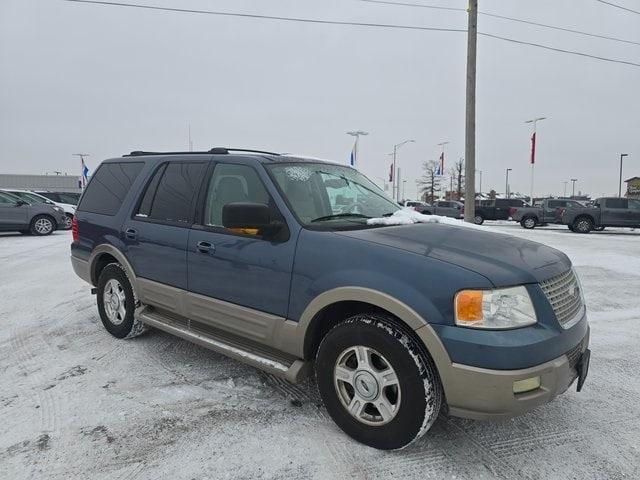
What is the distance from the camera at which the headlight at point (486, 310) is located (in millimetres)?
2459

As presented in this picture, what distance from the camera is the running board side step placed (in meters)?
3.13

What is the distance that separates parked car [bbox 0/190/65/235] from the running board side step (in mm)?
14884

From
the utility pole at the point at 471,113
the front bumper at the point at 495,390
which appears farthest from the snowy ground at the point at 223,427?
the utility pole at the point at 471,113

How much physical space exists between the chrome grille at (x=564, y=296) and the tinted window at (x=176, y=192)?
9.10ft

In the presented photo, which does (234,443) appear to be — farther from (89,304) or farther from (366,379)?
(89,304)

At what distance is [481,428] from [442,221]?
5.17 feet

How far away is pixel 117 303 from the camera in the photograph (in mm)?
4828

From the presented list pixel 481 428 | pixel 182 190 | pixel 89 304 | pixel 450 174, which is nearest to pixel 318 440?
pixel 481 428

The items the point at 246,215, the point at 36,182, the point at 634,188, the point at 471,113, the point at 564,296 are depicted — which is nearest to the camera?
the point at 564,296

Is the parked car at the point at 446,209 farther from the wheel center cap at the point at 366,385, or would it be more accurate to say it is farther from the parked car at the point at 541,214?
the wheel center cap at the point at 366,385

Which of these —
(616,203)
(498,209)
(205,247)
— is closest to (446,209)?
(498,209)

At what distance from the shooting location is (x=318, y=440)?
2943mm

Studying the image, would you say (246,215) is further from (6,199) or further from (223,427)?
(6,199)

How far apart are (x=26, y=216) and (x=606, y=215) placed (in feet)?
82.4
